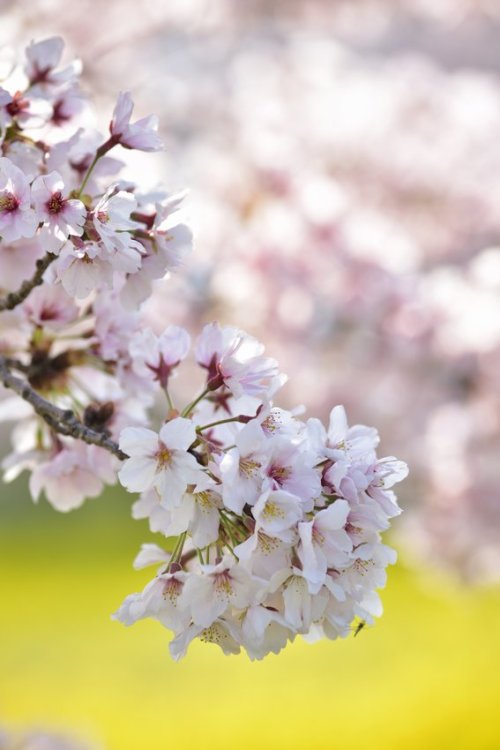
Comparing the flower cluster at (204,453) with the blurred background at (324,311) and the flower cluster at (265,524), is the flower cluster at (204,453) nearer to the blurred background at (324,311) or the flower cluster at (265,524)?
the flower cluster at (265,524)

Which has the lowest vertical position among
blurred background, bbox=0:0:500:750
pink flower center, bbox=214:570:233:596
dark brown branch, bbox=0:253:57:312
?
blurred background, bbox=0:0:500:750

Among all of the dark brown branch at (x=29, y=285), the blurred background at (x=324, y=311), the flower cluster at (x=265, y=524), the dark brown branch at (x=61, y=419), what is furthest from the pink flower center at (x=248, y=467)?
the blurred background at (x=324, y=311)

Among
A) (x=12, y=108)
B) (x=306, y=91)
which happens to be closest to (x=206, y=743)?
(x=306, y=91)

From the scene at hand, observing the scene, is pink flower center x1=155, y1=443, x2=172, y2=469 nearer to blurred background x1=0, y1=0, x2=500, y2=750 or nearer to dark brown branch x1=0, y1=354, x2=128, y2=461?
dark brown branch x1=0, y1=354, x2=128, y2=461

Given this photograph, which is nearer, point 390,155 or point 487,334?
point 487,334

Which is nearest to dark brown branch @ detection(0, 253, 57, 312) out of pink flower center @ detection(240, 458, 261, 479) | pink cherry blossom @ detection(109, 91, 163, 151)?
pink cherry blossom @ detection(109, 91, 163, 151)

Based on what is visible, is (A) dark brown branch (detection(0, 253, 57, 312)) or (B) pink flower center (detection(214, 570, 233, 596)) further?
(A) dark brown branch (detection(0, 253, 57, 312))

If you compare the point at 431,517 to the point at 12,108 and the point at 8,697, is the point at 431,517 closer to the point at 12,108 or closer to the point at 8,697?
the point at 8,697
